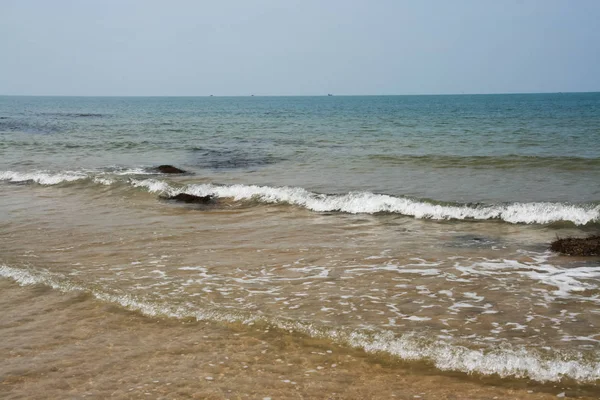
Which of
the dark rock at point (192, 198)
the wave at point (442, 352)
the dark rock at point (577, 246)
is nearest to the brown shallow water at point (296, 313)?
the wave at point (442, 352)

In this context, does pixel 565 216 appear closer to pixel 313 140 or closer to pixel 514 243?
pixel 514 243

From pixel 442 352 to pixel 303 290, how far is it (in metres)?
2.76

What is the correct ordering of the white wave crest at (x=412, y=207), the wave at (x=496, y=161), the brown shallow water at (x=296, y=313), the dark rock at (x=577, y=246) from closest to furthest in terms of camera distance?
1. the brown shallow water at (x=296, y=313)
2. the dark rock at (x=577, y=246)
3. the white wave crest at (x=412, y=207)
4. the wave at (x=496, y=161)

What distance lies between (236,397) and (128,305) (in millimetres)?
3199

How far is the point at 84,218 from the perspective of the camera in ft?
47.9

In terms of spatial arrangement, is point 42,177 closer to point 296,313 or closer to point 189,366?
point 296,313

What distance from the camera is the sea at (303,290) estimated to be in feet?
18.6

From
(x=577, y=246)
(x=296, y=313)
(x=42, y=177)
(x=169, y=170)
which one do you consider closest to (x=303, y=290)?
(x=296, y=313)

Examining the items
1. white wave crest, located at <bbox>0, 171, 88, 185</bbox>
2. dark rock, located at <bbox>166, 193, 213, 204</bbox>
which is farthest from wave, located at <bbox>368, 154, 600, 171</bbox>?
white wave crest, located at <bbox>0, 171, 88, 185</bbox>

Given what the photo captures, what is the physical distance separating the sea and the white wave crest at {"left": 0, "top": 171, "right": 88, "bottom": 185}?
1.03m

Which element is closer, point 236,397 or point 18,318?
point 236,397

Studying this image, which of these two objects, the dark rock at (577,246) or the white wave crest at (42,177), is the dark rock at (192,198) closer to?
the white wave crest at (42,177)

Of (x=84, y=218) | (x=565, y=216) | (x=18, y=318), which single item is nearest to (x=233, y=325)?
(x=18, y=318)

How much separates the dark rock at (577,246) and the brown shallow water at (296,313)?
310mm
